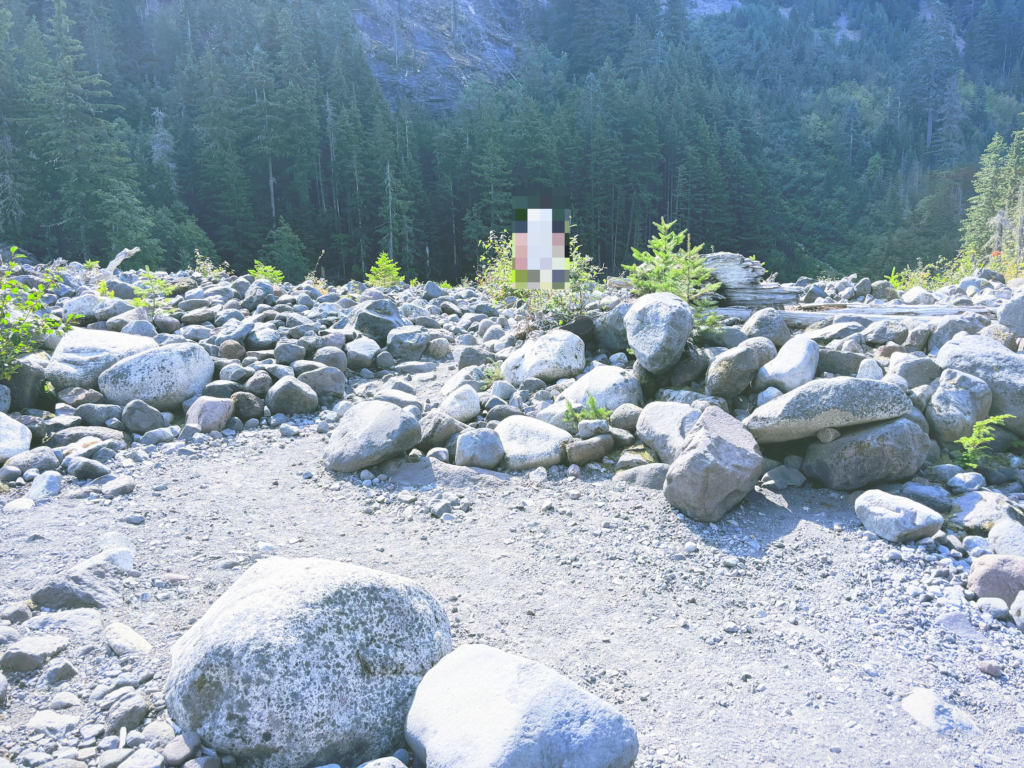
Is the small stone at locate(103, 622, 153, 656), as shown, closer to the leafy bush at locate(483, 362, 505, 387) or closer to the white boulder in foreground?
the white boulder in foreground

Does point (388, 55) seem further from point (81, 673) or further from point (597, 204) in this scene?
point (81, 673)

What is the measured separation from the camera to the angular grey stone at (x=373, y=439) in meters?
5.02

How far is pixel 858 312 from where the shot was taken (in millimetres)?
6941

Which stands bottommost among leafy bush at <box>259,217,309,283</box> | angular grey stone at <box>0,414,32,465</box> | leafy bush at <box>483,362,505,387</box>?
leafy bush at <box>259,217,309,283</box>

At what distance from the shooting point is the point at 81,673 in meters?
2.56

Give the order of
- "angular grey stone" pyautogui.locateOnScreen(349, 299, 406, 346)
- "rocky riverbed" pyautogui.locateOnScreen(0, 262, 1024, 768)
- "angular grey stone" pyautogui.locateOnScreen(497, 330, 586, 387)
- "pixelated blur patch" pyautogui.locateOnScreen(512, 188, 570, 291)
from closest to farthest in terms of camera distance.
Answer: "rocky riverbed" pyautogui.locateOnScreen(0, 262, 1024, 768)
"angular grey stone" pyautogui.locateOnScreen(497, 330, 586, 387)
"pixelated blur patch" pyautogui.locateOnScreen(512, 188, 570, 291)
"angular grey stone" pyautogui.locateOnScreen(349, 299, 406, 346)

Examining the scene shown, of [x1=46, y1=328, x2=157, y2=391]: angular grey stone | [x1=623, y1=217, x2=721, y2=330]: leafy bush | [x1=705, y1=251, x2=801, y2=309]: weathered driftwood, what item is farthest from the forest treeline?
[x1=46, y1=328, x2=157, y2=391]: angular grey stone

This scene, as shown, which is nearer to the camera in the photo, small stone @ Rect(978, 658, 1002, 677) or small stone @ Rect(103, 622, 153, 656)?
small stone @ Rect(103, 622, 153, 656)

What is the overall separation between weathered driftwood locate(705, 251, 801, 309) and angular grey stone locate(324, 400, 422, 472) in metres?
4.18

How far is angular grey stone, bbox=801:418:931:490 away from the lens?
4.21m

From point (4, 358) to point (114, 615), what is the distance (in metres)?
4.17

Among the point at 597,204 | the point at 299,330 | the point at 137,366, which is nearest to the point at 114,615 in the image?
the point at 137,366

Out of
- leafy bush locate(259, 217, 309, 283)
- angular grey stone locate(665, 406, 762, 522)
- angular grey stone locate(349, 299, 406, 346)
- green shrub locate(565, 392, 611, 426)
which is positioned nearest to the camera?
angular grey stone locate(665, 406, 762, 522)

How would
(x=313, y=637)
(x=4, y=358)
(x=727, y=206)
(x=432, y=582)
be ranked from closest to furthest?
(x=313, y=637) < (x=432, y=582) < (x=4, y=358) < (x=727, y=206)
